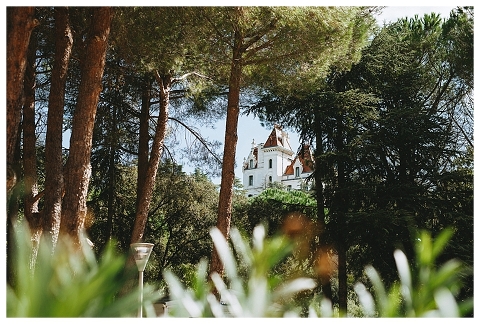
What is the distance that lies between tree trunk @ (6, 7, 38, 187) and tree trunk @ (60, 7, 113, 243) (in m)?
1.52

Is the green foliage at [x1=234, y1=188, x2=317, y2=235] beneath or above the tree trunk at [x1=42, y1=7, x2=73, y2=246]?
beneath

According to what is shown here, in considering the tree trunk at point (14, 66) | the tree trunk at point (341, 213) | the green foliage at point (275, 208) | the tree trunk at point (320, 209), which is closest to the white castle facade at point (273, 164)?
the green foliage at point (275, 208)

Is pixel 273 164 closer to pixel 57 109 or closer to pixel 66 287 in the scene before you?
pixel 57 109

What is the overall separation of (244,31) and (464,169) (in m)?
4.44

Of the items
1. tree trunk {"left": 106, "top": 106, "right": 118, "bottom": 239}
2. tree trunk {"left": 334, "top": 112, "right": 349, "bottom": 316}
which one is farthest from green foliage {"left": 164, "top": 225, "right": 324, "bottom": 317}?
tree trunk {"left": 106, "top": 106, "right": 118, "bottom": 239}

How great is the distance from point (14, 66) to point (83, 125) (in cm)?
172

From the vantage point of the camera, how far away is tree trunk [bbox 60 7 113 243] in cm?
421

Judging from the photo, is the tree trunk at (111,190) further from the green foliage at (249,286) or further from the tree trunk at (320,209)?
the green foliage at (249,286)

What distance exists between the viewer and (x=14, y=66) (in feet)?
8.25

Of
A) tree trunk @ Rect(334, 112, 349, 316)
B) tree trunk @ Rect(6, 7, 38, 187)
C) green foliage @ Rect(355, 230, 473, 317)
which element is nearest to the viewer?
green foliage @ Rect(355, 230, 473, 317)

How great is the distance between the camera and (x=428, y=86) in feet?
31.0

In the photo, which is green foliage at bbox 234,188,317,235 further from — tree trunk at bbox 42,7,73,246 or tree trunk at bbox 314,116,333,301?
tree trunk at bbox 42,7,73,246

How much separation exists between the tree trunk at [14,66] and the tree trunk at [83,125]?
4.99ft

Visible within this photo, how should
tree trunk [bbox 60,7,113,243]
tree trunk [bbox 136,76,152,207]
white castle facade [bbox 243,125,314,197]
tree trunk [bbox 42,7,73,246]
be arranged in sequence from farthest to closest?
white castle facade [bbox 243,125,314,197] → tree trunk [bbox 136,76,152,207] → tree trunk [bbox 42,7,73,246] → tree trunk [bbox 60,7,113,243]
